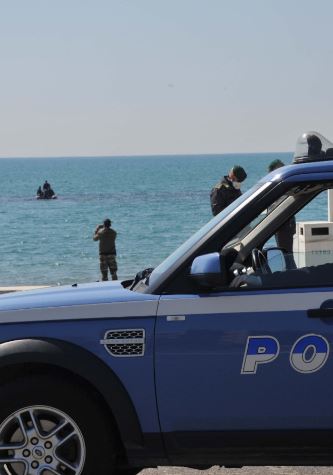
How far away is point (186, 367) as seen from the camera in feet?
15.4

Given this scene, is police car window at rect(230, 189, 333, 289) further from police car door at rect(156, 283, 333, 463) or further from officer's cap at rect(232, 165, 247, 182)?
officer's cap at rect(232, 165, 247, 182)

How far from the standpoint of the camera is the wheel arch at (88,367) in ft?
15.6

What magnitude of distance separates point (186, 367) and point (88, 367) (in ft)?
1.45

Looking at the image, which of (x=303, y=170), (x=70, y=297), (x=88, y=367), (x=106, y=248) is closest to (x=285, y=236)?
(x=303, y=170)

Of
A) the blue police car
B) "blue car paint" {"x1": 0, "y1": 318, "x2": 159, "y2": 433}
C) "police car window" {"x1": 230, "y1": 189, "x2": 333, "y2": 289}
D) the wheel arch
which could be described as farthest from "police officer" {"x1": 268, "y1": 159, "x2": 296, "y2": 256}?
the wheel arch

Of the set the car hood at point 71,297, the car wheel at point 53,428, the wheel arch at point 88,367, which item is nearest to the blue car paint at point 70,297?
the car hood at point 71,297

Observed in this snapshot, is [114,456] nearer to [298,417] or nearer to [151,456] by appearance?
[151,456]

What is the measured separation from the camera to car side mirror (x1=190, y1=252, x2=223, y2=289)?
4.62 metres

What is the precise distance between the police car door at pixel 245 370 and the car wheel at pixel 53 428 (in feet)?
1.08

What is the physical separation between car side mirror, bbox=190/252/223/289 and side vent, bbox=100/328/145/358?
1.13 feet

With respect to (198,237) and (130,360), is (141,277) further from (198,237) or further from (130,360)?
(130,360)

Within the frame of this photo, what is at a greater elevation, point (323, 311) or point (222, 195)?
point (222, 195)

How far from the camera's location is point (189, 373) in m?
4.68

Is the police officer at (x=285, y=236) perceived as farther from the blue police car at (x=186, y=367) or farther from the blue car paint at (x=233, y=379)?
the blue car paint at (x=233, y=379)
